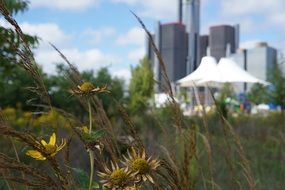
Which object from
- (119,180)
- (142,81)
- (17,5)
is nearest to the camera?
(119,180)

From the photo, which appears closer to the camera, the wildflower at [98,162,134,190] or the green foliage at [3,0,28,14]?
the wildflower at [98,162,134,190]

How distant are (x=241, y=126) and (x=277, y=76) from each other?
14.7 metres

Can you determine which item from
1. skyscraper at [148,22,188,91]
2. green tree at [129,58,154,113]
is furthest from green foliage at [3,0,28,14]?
green tree at [129,58,154,113]

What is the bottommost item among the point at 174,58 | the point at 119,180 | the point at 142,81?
the point at 142,81

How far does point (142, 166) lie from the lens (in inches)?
36.0

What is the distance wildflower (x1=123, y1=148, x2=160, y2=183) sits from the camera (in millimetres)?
910

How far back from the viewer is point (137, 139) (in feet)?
3.36

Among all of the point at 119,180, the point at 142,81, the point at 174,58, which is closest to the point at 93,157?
the point at 119,180

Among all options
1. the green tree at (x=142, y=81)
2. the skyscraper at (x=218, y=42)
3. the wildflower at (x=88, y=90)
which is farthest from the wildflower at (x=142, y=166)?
the green tree at (x=142, y=81)

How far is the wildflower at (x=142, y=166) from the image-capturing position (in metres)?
0.91

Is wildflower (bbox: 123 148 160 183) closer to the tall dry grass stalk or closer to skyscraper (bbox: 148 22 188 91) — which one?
the tall dry grass stalk

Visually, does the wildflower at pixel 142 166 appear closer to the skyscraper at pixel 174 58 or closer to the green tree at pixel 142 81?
the skyscraper at pixel 174 58

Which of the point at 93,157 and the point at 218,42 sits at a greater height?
the point at 218,42

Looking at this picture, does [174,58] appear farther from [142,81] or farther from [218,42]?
[142,81]
